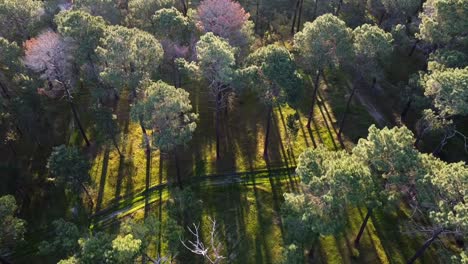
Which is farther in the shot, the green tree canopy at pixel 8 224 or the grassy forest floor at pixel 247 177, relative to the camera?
the grassy forest floor at pixel 247 177

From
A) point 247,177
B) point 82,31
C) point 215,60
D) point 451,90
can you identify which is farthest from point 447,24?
point 82,31

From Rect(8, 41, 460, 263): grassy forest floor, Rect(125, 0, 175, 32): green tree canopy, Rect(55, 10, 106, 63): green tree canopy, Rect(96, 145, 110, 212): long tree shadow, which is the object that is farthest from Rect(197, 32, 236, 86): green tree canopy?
Rect(96, 145, 110, 212): long tree shadow

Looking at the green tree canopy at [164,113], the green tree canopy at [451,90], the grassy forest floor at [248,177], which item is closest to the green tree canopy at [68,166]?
the grassy forest floor at [248,177]

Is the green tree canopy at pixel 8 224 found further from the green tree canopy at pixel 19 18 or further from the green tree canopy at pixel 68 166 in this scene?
the green tree canopy at pixel 19 18

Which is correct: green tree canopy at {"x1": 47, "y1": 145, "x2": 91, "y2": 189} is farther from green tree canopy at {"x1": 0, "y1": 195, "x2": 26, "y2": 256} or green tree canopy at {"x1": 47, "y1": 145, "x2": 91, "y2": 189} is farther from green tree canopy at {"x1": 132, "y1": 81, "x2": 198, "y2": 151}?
green tree canopy at {"x1": 132, "y1": 81, "x2": 198, "y2": 151}

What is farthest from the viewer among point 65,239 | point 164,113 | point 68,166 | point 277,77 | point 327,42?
point 327,42

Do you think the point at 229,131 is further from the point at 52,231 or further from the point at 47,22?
the point at 47,22

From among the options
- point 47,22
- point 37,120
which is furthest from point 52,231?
point 47,22

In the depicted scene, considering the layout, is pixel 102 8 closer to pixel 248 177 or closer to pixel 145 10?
pixel 145 10
